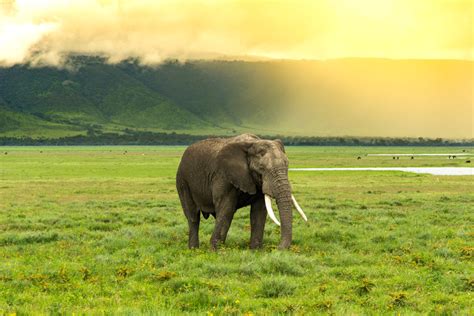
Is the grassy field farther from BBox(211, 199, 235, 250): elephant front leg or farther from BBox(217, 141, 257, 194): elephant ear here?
BBox(217, 141, 257, 194): elephant ear

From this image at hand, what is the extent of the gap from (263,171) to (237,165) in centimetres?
88

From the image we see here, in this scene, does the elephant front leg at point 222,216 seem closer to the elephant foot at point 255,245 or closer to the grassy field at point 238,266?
the grassy field at point 238,266

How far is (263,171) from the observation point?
1677 cm

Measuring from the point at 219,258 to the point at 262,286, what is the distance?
3536 millimetres

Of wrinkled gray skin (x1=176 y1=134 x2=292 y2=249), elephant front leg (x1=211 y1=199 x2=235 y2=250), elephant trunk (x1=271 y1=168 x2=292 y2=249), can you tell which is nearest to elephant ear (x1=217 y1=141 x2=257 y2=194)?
wrinkled gray skin (x1=176 y1=134 x2=292 y2=249)

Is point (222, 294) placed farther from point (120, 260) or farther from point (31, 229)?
point (31, 229)

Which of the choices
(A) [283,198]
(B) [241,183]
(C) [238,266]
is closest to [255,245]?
(B) [241,183]

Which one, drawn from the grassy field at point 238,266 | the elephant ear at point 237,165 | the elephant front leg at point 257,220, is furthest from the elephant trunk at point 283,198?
the elephant front leg at point 257,220

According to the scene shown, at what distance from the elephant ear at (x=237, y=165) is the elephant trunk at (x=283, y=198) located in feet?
2.89

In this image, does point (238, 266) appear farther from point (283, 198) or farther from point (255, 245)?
point (255, 245)

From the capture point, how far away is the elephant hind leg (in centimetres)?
1905

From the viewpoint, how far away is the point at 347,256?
16.9 meters

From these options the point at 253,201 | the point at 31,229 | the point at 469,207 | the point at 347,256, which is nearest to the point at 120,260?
the point at 253,201

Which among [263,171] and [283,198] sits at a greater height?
[263,171]
